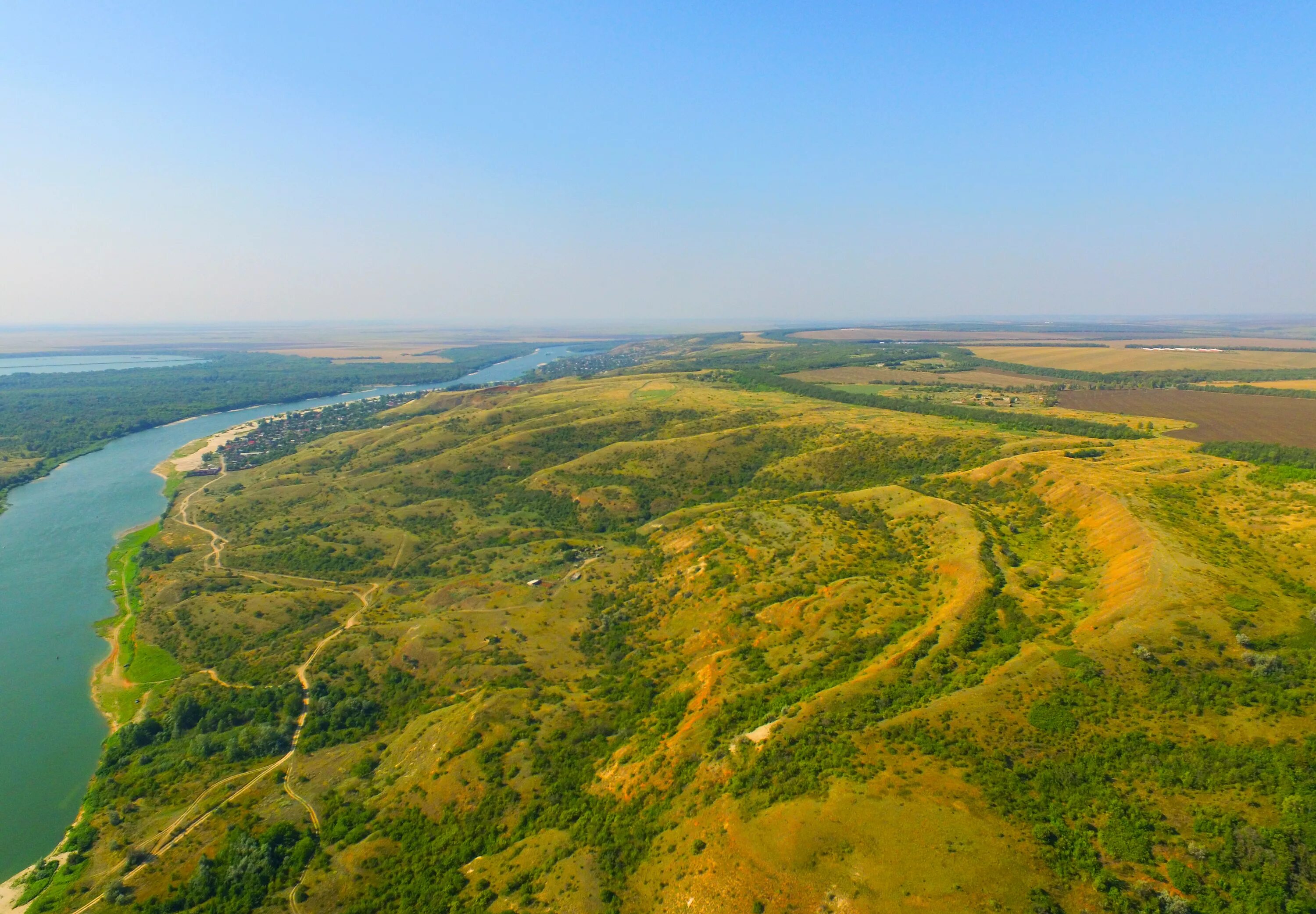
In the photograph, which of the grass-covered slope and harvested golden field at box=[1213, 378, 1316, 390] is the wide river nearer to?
the grass-covered slope

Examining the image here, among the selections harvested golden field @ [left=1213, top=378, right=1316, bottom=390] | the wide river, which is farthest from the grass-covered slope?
harvested golden field @ [left=1213, top=378, right=1316, bottom=390]

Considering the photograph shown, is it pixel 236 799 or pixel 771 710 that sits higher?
pixel 771 710

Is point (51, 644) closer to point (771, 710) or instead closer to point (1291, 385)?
point (771, 710)

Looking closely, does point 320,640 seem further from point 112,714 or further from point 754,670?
point 754,670

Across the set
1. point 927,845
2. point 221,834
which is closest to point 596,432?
point 221,834

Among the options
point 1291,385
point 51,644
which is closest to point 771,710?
point 51,644
